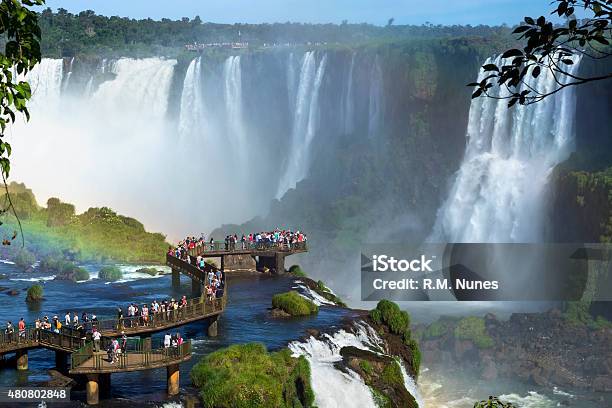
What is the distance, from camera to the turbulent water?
3647 inches

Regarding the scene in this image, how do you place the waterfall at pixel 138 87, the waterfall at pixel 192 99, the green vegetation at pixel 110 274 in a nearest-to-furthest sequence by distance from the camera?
the green vegetation at pixel 110 274, the waterfall at pixel 192 99, the waterfall at pixel 138 87

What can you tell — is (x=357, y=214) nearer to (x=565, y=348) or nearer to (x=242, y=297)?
(x=565, y=348)

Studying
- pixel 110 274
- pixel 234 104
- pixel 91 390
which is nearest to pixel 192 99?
pixel 234 104

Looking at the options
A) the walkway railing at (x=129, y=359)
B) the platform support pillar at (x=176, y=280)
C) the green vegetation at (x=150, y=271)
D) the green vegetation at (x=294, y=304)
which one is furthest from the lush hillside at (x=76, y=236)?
the walkway railing at (x=129, y=359)

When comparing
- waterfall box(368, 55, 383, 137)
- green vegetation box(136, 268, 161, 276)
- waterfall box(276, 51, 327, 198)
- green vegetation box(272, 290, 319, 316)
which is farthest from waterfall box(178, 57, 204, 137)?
green vegetation box(272, 290, 319, 316)

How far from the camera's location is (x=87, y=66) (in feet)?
343

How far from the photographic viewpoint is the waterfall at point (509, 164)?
73.5 meters

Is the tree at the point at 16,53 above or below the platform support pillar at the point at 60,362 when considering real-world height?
above

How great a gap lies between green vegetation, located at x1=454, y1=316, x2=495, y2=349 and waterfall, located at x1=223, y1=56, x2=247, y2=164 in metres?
41.7

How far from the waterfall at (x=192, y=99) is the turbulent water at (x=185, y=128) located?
99 mm

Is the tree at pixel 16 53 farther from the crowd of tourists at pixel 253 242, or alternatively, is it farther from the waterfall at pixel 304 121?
the waterfall at pixel 304 121

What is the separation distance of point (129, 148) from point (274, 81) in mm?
18327

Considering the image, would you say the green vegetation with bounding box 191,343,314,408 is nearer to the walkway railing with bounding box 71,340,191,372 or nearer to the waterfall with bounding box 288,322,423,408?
the waterfall with bounding box 288,322,423,408

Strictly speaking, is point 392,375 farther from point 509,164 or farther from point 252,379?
point 509,164
